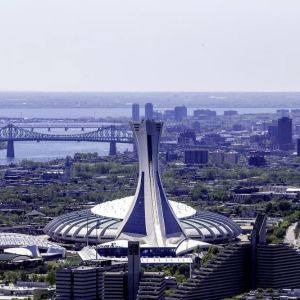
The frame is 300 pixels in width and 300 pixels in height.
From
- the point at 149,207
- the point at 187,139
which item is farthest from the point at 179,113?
the point at 149,207

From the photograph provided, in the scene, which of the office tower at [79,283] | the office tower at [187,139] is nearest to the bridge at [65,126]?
the office tower at [187,139]

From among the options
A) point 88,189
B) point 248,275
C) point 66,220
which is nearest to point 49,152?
point 88,189

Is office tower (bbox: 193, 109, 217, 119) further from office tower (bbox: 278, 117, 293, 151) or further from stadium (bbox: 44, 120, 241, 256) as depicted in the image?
stadium (bbox: 44, 120, 241, 256)

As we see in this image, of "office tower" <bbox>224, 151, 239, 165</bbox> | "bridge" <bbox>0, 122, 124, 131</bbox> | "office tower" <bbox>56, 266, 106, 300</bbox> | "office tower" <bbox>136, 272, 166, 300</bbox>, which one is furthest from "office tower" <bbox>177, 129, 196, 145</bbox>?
"office tower" <bbox>136, 272, 166, 300</bbox>

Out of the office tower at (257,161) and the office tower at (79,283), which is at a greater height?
the office tower at (79,283)

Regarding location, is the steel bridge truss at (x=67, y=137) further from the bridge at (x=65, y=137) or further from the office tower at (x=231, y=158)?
the office tower at (x=231, y=158)

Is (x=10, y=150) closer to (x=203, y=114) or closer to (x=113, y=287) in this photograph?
(x=203, y=114)
